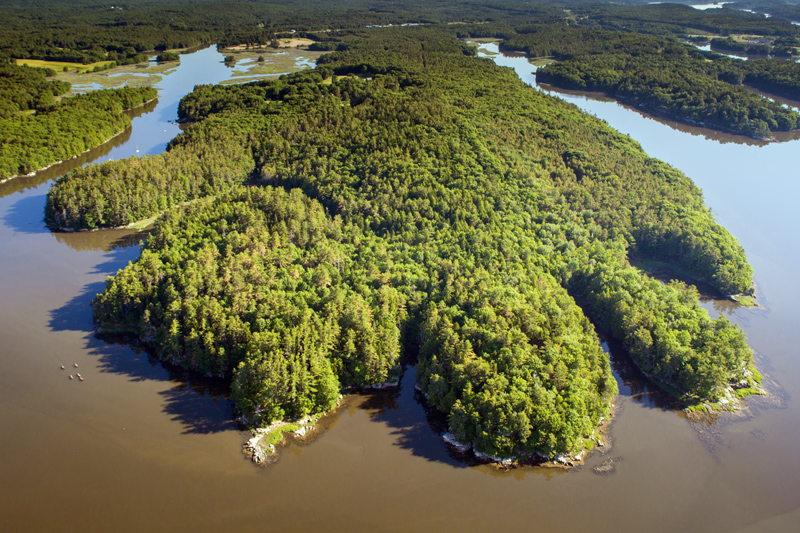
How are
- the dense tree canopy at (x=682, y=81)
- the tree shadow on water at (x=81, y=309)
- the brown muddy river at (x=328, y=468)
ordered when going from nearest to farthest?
the brown muddy river at (x=328, y=468)
the tree shadow on water at (x=81, y=309)
the dense tree canopy at (x=682, y=81)

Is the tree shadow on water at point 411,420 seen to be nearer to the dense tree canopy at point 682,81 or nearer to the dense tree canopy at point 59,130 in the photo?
the dense tree canopy at point 59,130

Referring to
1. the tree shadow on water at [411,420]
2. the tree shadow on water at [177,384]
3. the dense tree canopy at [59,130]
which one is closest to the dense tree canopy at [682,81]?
the tree shadow on water at [411,420]

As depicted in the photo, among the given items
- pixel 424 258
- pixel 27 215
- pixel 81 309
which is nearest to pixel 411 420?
pixel 424 258

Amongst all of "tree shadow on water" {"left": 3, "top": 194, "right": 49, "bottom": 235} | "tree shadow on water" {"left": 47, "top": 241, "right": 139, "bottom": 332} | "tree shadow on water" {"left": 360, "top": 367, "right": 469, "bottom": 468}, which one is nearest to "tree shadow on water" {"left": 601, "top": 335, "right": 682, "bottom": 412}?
"tree shadow on water" {"left": 360, "top": 367, "right": 469, "bottom": 468}

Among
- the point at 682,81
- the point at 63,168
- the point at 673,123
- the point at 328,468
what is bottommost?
the point at 328,468

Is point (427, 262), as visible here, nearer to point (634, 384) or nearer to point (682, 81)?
point (634, 384)

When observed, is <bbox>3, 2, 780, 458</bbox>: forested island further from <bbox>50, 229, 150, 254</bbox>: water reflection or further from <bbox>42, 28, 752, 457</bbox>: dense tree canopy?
<bbox>50, 229, 150, 254</bbox>: water reflection

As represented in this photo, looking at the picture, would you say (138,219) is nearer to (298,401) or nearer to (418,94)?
(298,401)
